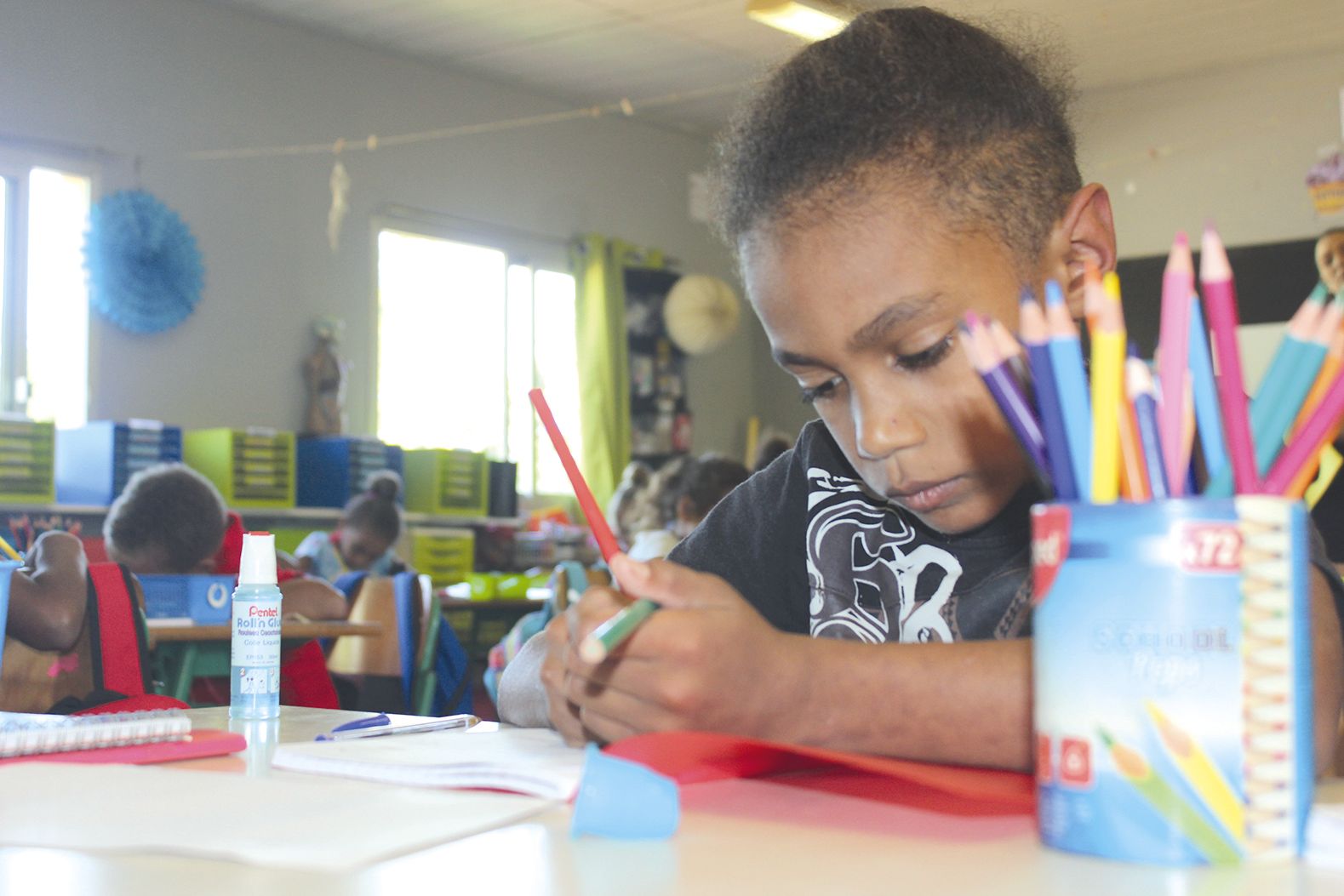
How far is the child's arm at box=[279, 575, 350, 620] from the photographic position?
3.09 metres

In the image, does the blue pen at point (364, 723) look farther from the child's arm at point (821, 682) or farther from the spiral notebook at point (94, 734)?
the child's arm at point (821, 682)

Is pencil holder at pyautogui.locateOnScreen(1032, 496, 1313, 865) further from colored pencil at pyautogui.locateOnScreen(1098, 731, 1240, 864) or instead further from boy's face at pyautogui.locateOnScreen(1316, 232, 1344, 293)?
boy's face at pyautogui.locateOnScreen(1316, 232, 1344, 293)

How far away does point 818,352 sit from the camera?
924 millimetres

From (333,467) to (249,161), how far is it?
1230mm

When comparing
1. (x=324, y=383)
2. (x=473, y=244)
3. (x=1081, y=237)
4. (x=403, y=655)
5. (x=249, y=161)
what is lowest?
(x=403, y=655)

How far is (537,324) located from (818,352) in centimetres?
581

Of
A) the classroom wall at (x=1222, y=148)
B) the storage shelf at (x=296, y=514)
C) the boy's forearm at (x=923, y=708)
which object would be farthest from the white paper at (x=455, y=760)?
the classroom wall at (x=1222, y=148)

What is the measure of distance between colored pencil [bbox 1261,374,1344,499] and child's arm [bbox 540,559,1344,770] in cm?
18

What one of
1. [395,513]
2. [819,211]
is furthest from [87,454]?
[819,211]

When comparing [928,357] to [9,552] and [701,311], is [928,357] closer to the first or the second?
[9,552]

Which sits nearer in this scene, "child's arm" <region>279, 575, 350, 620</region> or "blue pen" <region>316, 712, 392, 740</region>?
"blue pen" <region>316, 712, 392, 740</region>

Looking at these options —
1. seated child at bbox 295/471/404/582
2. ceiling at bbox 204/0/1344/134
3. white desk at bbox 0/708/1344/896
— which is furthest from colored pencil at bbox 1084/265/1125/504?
ceiling at bbox 204/0/1344/134

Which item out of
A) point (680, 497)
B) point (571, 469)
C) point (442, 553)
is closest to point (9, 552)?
point (571, 469)

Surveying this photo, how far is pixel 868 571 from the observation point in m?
1.14
